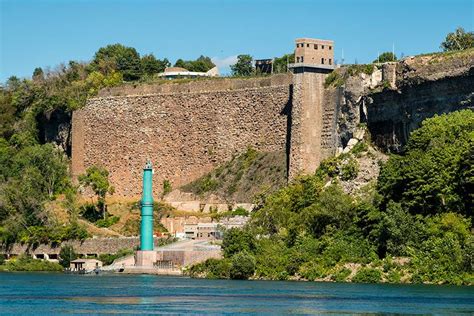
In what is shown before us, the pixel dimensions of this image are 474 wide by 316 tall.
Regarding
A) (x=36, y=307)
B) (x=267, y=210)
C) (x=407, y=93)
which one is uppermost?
(x=407, y=93)

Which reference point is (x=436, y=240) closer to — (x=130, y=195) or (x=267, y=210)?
(x=267, y=210)

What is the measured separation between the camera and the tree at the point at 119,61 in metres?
117

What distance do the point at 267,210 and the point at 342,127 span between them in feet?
22.8

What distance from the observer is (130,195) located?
347ft

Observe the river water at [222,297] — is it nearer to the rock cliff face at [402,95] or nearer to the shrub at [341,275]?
the shrub at [341,275]

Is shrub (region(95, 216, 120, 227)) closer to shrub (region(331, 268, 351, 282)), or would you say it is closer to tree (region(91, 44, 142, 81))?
tree (region(91, 44, 142, 81))

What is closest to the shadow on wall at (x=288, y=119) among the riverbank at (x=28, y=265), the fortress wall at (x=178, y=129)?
the fortress wall at (x=178, y=129)

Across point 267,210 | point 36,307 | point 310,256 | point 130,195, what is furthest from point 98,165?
point 36,307

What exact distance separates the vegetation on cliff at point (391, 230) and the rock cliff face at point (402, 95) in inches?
83.7

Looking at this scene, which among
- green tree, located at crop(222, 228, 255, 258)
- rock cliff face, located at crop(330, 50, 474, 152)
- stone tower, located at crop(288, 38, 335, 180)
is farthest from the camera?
stone tower, located at crop(288, 38, 335, 180)

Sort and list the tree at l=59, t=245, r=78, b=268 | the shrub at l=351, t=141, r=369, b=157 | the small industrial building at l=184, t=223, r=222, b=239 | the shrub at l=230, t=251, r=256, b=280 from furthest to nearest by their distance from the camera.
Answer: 1. the tree at l=59, t=245, r=78, b=268
2. the small industrial building at l=184, t=223, r=222, b=239
3. the shrub at l=351, t=141, r=369, b=157
4. the shrub at l=230, t=251, r=256, b=280

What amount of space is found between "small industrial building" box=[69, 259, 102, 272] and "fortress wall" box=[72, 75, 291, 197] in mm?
9513

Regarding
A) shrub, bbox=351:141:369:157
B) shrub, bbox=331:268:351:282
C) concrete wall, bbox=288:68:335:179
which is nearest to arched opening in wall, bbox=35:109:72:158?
concrete wall, bbox=288:68:335:179

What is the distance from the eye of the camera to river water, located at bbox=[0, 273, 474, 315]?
197 feet
